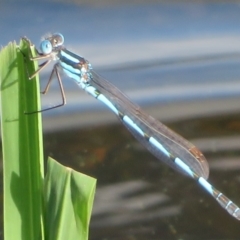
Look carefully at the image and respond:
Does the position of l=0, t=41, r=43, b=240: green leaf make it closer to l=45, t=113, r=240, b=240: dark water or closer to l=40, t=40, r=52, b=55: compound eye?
l=40, t=40, r=52, b=55: compound eye

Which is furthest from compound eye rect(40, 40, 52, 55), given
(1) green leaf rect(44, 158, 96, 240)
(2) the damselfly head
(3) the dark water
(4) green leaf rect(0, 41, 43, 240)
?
(3) the dark water

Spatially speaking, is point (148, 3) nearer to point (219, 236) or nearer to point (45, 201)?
point (219, 236)

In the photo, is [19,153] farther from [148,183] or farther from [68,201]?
[148,183]

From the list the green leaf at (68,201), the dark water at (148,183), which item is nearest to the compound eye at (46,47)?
the green leaf at (68,201)

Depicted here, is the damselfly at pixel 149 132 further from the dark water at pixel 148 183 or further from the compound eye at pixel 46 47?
the dark water at pixel 148 183

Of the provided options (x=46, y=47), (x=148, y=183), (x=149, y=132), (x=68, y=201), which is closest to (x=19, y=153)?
(x=68, y=201)

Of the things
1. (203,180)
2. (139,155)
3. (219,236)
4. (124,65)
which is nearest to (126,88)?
(124,65)
